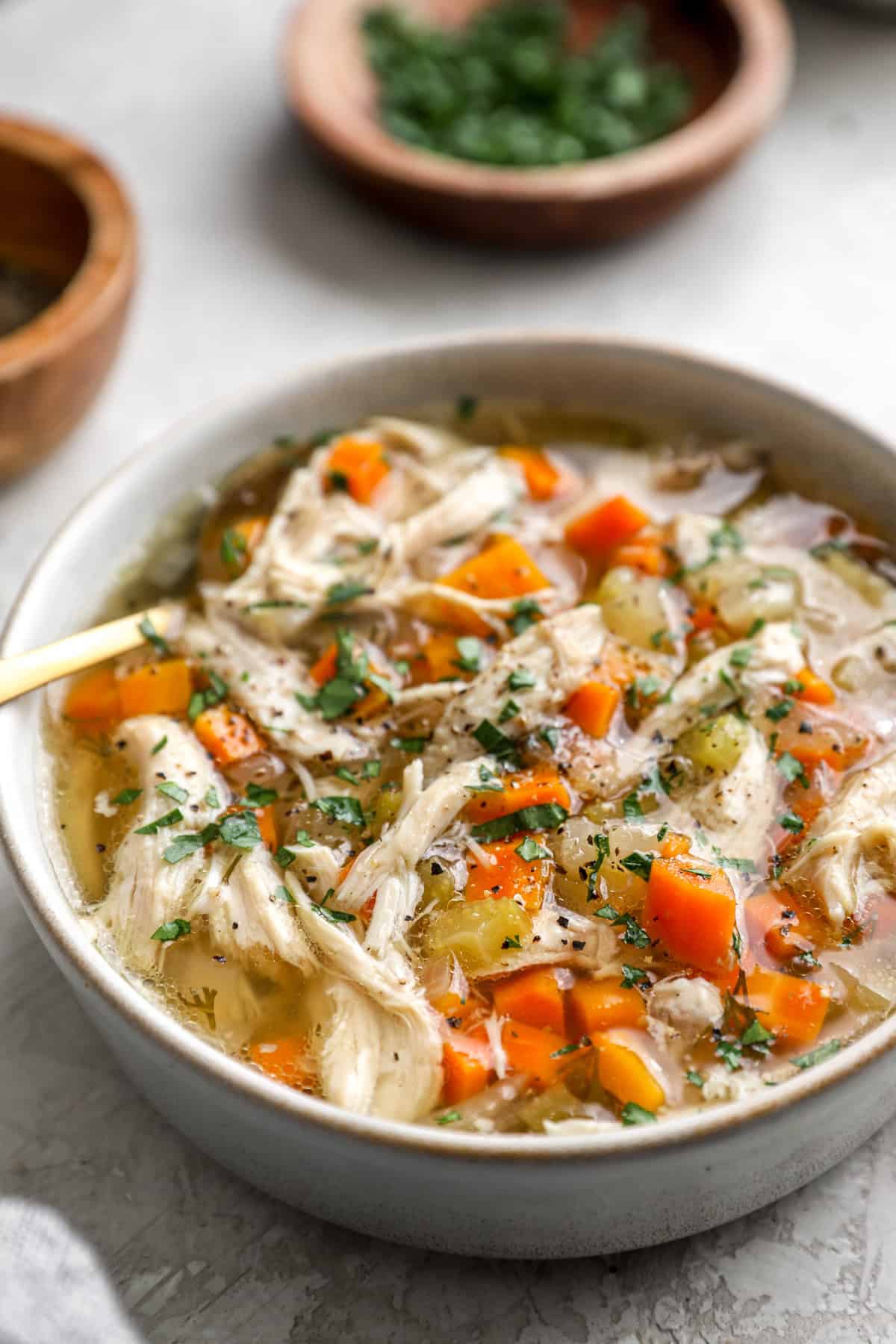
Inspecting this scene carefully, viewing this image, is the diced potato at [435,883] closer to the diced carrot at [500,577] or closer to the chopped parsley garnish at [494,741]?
the chopped parsley garnish at [494,741]

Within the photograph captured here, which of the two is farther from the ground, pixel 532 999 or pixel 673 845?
pixel 673 845

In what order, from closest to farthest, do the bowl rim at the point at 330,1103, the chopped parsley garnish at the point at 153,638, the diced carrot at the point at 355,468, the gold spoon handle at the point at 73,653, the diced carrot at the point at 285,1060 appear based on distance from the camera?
the bowl rim at the point at 330,1103 → the diced carrot at the point at 285,1060 → the gold spoon handle at the point at 73,653 → the chopped parsley garnish at the point at 153,638 → the diced carrot at the point at 355,468

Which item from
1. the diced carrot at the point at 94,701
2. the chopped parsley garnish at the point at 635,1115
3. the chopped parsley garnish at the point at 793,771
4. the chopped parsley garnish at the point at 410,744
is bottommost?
the diced carrot at the point at 94,701

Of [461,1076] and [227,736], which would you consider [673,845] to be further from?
[227,736]

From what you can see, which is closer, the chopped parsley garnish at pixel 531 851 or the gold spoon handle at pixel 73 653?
the chopped parsley garnish at pixel 531 851

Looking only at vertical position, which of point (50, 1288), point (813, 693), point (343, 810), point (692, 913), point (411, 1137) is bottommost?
point (50, 1288)

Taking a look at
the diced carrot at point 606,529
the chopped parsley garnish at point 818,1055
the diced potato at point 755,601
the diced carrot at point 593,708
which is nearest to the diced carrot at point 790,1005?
the chopped parsley garnish at point 818,1055

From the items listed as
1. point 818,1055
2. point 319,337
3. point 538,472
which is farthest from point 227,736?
point 319,337
